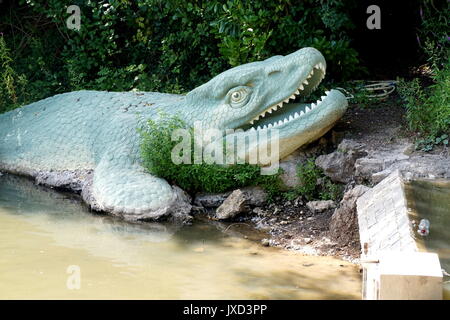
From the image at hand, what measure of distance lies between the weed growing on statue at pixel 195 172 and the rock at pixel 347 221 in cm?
109

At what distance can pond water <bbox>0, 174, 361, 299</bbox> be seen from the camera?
5.47m

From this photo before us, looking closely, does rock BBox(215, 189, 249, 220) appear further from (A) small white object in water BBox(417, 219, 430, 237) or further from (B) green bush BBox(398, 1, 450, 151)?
(A) small white object in water BBox(417, 219, 430, 237)

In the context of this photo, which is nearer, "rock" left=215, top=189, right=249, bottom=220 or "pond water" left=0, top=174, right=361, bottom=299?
"pond water" left=0, top=174, right=361, bottom=299

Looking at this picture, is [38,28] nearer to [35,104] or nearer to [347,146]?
[35,104]

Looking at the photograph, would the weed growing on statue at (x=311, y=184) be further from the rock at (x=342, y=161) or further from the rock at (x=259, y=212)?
the rock at (x=259, y=212)

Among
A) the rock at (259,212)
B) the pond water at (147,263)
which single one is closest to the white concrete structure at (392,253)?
the pond water at (147,263)

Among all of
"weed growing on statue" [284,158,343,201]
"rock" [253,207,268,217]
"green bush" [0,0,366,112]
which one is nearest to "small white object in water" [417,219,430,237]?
"weed growing on statue" [284,158,343,201]

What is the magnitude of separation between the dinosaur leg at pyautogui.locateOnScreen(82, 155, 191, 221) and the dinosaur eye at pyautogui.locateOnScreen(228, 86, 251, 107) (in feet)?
3.61

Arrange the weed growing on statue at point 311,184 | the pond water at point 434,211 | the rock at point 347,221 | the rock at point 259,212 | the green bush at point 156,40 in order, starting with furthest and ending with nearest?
the green bush at point 156,40, the weed growing on statue at point 311,184, the rock at point 259,212, the rock at point 347,221, the pond water at point 434,211

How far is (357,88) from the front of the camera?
9336 mm

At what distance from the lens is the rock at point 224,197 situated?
7.71 metres

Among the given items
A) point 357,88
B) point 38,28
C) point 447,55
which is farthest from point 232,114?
point 38,28

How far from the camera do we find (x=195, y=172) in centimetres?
779

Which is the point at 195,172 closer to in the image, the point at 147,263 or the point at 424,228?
the point at 147,263
